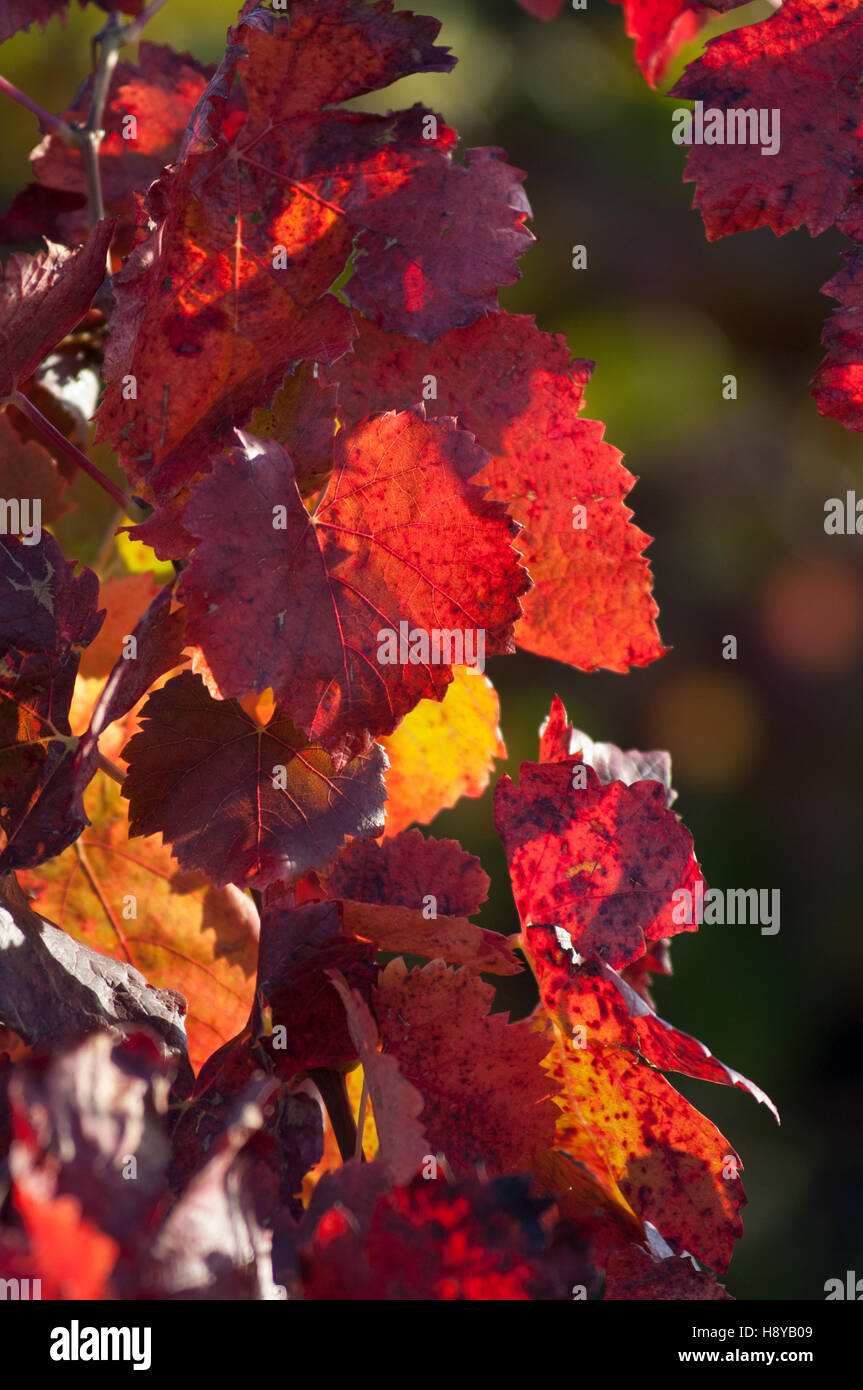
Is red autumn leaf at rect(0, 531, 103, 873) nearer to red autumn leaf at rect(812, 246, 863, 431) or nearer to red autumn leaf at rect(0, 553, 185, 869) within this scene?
red autumn leaf at rect(0, 553, 185, 869)

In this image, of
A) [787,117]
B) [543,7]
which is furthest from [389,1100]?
[543,7]

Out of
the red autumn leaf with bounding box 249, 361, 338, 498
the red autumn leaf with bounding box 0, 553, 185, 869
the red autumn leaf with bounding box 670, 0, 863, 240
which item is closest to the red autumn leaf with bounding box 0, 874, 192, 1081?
the red autumn leaf with bounding box 0, 553, 185, 869

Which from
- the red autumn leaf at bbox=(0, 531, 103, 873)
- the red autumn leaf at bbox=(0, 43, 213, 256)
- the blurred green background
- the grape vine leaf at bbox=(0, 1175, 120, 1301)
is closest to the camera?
the grape vine leaf at bbox=(0, 1175, 120, 1301)

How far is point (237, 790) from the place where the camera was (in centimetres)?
27

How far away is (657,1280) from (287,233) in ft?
0.84

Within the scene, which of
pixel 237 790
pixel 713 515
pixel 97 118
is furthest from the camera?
pixel 713 515

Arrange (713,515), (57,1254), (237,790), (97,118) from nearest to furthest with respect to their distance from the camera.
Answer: (57,1254) → (237,790) → (97,118) → (713,515)

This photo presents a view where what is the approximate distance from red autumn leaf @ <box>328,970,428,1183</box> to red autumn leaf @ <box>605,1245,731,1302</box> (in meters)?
0.07

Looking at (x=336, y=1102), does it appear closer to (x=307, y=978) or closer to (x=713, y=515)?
(x=307, y=978)

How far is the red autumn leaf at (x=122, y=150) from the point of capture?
39 cm

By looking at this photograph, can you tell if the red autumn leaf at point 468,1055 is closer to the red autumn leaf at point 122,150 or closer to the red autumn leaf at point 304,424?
the red autumn leaf at point 304,424

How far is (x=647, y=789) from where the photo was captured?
12.2 inches

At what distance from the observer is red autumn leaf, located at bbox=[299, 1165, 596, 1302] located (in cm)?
19

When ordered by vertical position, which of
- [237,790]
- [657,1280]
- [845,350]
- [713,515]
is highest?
[713,515]
